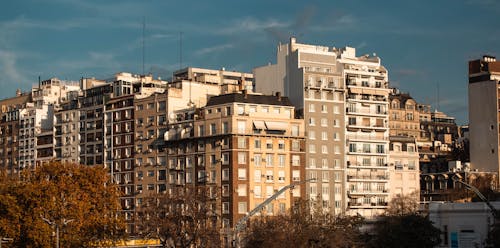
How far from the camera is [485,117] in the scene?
Result: 6442 inches

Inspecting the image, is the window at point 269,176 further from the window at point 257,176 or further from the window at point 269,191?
the window at point 257,176

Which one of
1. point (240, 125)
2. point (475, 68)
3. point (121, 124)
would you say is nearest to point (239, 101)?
point (240, 125)

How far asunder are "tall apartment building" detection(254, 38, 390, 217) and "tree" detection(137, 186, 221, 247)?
2091 cm

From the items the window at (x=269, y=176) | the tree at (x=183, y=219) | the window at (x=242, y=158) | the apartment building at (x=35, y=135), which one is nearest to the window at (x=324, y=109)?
the window at (x=269, y=176)

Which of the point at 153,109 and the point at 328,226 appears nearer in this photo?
the point at 328,226

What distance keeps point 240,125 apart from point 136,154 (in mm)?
21504

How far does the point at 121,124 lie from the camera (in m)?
158

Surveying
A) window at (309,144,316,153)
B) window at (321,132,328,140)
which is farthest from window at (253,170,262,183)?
window at (321,132,328,140)

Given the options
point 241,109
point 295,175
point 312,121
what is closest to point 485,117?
point 312,121

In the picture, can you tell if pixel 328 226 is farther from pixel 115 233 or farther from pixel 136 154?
pixel 136 154

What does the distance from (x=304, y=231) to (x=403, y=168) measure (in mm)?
61405

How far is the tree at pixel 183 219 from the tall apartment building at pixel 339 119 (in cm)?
2091

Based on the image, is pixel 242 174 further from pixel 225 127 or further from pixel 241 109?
pixel 241 109

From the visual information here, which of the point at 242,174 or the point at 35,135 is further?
the point at 35,135
